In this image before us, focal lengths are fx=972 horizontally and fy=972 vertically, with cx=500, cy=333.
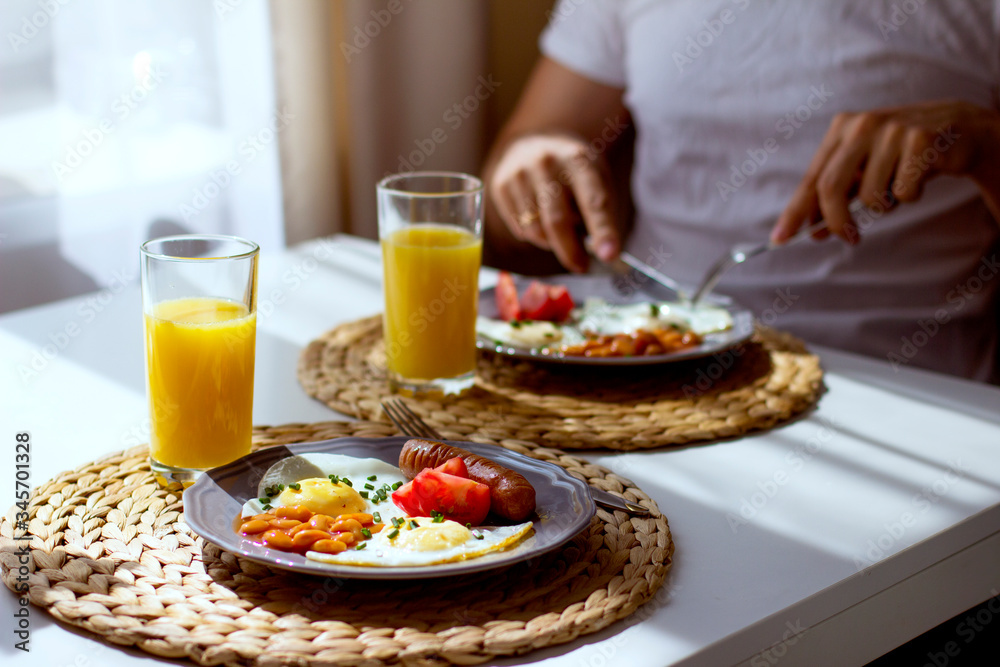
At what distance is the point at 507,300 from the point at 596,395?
245 mm

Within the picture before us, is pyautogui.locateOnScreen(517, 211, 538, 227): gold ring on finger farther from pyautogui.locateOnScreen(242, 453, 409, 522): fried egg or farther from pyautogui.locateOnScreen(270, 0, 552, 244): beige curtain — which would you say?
pyautogui.locateOnScreen(270, 0, 552, 244): beige curtain

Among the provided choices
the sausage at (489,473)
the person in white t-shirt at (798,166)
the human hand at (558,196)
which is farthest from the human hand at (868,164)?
the sausage at (489,473)

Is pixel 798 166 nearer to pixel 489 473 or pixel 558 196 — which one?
pixel 558 196

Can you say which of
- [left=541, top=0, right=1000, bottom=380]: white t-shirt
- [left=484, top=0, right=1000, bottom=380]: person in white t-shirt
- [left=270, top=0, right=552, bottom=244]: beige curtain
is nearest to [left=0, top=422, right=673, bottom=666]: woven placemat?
[left=484, top=0, right=1000, bottom=380]: person in white t-shirt

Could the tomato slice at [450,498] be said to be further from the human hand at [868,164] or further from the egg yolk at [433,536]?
the human hand at [868,164]

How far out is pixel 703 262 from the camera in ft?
6.34

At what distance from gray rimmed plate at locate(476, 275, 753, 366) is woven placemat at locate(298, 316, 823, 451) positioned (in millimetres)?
32

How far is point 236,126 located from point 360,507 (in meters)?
1.85

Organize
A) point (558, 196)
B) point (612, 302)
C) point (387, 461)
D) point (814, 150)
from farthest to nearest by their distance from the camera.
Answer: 1. point (814, 150)
2. point (558, 196)
3. point (612, 302)
4. point (387, 461)

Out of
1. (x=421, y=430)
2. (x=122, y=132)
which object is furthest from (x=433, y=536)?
(x=122, y=132)

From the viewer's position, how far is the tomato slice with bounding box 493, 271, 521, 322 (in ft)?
4.32

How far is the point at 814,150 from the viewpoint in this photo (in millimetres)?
1788

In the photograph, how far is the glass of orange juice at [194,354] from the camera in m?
0.85

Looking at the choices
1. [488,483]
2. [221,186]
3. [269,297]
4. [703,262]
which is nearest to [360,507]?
[488,483]
